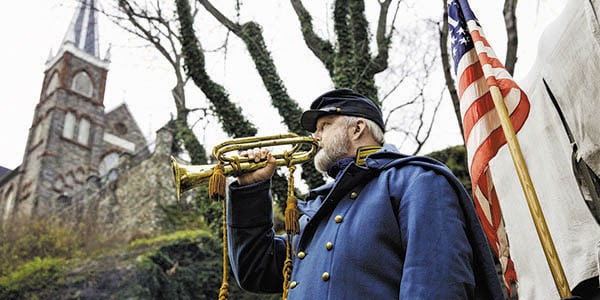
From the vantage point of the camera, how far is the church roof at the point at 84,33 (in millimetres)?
37812

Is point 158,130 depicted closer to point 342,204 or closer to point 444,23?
point 444,23

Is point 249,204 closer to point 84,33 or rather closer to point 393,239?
point 393,239

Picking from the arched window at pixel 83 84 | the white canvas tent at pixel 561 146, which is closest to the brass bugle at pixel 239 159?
the white canvas tent at pixel 561 146

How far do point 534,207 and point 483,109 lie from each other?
1.00m

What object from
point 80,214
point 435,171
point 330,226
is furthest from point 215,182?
point 80,214

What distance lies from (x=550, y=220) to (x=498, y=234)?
0.97ft

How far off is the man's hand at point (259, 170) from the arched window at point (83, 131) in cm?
3435

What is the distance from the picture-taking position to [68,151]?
33.9 metres

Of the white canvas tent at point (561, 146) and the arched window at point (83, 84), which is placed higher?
the arched window at point (83, 84)

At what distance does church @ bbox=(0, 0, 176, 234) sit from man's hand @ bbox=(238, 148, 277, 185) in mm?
19553

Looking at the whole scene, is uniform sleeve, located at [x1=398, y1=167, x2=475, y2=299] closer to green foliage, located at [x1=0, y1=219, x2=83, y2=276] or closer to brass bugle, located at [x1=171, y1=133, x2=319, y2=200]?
brass bugle, located at [x1=171, y1=133, x2=319, y2=200]

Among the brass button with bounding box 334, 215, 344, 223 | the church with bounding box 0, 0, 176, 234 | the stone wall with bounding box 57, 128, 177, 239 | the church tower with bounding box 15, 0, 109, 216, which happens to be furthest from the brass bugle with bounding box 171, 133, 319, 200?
the church tower with bounding box 15, 0, 109, 216

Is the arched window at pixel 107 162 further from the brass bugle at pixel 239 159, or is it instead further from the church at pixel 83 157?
the brass bugle at pixel 239 159

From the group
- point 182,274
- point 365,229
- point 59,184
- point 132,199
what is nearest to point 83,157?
point 59,184
